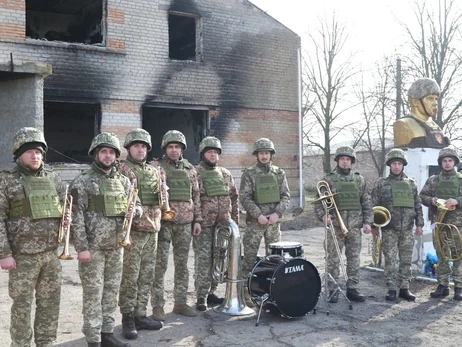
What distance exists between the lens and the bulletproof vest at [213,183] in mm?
6551

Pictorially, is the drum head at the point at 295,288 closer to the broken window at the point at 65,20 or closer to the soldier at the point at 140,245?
the soldier at the point at 140,245

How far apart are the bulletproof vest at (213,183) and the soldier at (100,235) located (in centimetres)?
164

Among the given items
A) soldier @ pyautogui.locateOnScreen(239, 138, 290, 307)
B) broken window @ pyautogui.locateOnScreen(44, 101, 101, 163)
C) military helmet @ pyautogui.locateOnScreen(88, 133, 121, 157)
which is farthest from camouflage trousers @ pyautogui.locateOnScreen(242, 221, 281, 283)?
broken window @ pyautogui.locateOnScreen(44, 101, 101, 163)

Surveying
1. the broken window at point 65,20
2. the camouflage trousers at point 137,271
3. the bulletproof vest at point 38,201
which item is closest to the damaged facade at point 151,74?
the broken window at point 65,20

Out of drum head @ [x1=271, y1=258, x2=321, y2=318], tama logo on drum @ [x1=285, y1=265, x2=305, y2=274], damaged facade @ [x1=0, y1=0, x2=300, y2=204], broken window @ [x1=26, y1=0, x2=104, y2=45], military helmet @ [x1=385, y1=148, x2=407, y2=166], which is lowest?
drum head @ [x1=271, y1=258, x2=321, y2=318]

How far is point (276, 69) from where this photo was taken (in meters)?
16.0

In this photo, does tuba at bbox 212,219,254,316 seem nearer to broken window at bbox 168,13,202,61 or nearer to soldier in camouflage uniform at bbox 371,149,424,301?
soldier in camouflage uniform at bbox 371,149,424,301

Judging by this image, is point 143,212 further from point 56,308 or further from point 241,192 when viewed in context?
point 241,192

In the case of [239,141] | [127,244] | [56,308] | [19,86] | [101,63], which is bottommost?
[56,308]

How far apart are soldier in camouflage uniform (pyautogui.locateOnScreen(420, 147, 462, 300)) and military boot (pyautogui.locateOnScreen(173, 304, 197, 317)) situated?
363 centimetres

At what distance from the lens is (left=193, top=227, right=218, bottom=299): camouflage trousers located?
6.51m

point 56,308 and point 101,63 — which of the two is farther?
point 101,63

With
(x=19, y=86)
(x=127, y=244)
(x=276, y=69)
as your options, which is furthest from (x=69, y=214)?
(x=276, y=69)

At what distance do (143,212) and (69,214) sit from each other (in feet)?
3.19
